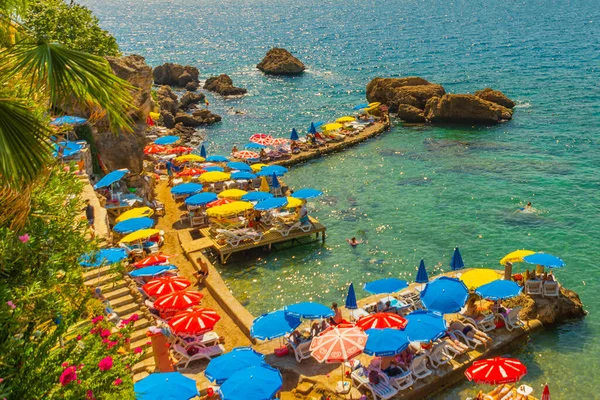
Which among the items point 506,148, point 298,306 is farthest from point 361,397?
point 506,148

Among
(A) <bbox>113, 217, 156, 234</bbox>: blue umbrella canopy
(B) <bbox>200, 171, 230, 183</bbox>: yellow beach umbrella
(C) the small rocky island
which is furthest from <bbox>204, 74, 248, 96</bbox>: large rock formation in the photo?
(A) <bbox>113, 217, 156, 234</bbox>: blue umbrella canopy

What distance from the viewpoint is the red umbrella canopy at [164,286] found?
20250 mm

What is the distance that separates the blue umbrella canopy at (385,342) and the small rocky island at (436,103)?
123ft

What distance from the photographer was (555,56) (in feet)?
281

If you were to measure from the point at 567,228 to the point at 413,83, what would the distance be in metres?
32.8

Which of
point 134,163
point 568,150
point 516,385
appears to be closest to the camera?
point 516,385

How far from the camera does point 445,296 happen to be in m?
19.3

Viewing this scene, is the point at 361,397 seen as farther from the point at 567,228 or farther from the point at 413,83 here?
the point at 413,83

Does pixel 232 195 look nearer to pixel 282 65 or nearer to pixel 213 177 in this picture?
pixel 213 177

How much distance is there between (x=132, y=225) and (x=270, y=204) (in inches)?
259


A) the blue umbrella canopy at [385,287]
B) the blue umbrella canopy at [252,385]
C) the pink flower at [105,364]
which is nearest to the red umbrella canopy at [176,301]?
the blue umbrella canopy at [252,385]

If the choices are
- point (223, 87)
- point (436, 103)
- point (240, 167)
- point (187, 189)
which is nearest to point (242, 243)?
point (187, 189)

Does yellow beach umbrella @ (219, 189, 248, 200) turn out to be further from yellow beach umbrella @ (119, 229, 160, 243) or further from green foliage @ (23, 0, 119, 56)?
green foliage @ (23, 0, 119, 56)

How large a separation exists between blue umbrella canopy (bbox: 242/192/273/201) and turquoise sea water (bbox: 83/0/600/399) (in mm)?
3392
